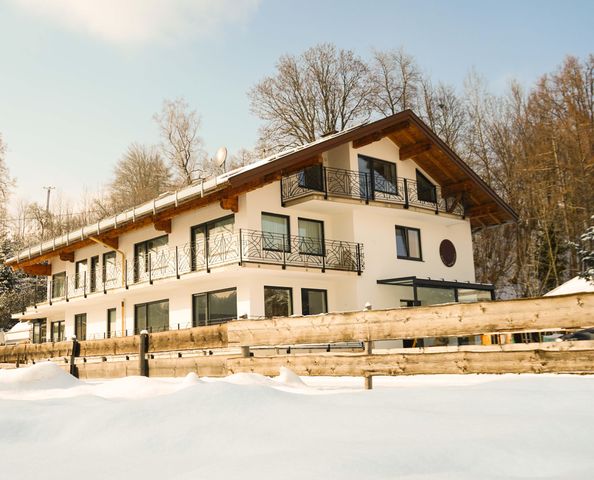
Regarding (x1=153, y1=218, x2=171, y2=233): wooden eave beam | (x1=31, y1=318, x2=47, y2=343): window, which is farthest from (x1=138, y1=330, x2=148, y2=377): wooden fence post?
(x1=31, y1=318, x2=47, y2=343): window

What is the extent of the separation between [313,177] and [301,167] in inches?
55.7

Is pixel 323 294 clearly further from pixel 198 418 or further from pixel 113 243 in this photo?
pixel 198 418

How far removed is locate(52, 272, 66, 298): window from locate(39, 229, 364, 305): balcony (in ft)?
17.7

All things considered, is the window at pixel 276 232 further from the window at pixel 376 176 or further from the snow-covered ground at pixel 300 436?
the snow-covered ground at pixel 300 436

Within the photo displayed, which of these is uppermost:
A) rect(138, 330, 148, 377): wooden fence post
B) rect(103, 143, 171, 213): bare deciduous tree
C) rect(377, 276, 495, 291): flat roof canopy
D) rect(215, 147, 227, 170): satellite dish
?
rect(103, 143, 171, 213): bare deciduous tree

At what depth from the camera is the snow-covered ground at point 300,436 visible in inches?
137

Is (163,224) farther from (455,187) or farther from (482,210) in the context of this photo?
(482,210)

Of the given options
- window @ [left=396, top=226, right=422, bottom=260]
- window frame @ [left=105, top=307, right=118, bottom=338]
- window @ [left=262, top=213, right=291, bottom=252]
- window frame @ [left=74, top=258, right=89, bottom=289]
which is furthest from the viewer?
window frame @ [left=74, top=258, right=89, bottom=289]

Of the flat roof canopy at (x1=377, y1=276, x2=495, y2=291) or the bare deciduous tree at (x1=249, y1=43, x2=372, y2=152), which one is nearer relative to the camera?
the flat roof canopy at (x1=377, y1=276, x2=495, y2=291)

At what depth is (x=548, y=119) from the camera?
119 feet

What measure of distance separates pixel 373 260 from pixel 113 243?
11.2 meters

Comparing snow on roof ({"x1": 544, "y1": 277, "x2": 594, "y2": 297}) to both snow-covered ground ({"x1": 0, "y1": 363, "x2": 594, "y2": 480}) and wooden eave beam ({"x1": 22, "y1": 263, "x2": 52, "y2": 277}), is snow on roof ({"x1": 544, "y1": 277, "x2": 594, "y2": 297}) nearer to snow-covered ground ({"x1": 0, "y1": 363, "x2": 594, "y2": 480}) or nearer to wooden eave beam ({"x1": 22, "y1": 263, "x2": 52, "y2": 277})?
snow-covered ground ({"x1": 0, "y1": 363, "x2": 594, "y2": 480})

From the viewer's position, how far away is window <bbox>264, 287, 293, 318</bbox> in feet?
63.4

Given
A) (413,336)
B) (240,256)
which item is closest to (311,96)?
(240,256)
